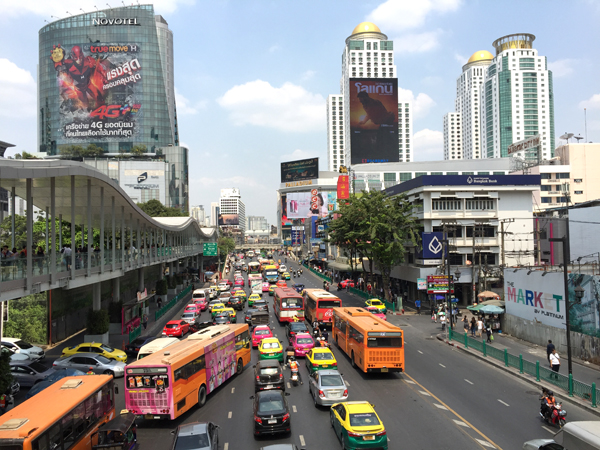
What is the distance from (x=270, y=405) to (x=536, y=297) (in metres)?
23.7

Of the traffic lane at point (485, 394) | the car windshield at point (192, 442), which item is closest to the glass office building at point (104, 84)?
the traffic lane at point (485, 394)

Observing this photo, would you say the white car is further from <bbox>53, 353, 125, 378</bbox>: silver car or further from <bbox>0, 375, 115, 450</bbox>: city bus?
<bbox>0, 375, 115, 450</bbox>: city bus

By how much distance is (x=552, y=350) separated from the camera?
80.4 ft

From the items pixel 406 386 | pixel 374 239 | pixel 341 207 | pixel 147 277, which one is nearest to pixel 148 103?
pixel 147 277

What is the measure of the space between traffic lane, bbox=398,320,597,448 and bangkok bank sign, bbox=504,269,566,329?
249 inches

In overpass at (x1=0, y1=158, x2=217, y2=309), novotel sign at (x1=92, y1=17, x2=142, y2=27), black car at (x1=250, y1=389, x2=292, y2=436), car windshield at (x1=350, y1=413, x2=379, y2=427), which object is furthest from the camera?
novotel sign at (x1=92, y1=17, x2=142, y2=27)

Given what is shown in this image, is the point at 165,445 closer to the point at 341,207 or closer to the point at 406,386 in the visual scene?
the point at 406,386

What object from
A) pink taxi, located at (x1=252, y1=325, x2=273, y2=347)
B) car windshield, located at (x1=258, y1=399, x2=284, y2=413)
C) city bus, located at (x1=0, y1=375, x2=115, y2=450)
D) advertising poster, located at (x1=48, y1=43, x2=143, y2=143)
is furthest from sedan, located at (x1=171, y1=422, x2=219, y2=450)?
advertising poster, located at (x1=48, y1=43, x2=143, y2=143)

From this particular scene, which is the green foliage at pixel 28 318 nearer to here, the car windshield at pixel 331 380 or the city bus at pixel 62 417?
the city bus at pixel 62 417

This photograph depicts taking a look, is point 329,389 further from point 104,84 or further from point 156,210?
point 104,84

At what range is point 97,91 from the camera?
12975cm

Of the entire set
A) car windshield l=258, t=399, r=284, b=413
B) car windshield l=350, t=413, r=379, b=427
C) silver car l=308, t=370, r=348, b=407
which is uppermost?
car windshield l=350, t=413, r=379, b=427

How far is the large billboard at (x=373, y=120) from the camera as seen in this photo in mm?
137000

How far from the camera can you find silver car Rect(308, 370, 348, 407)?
60.8 feet
